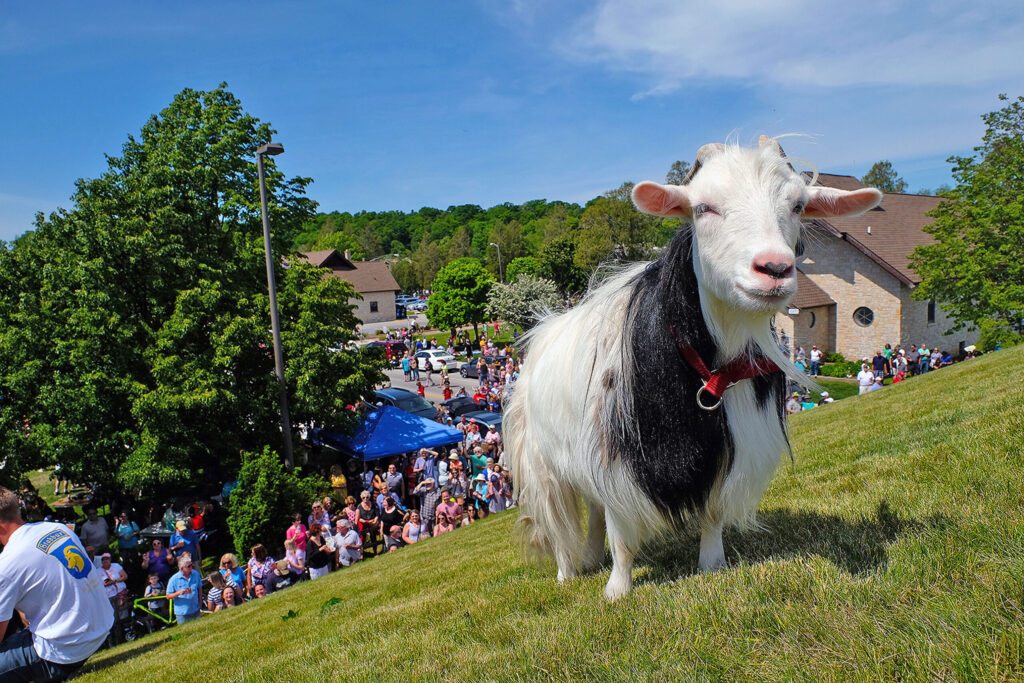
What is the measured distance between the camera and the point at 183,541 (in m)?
11.3

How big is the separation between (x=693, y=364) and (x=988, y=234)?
2387 cm

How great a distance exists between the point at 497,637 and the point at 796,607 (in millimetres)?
1444

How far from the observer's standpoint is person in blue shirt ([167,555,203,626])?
9547 mm

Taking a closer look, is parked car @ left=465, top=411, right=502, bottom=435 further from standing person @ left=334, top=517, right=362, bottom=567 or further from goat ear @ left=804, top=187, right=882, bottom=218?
→ goat ear @ left=804, top=187, right=882, bottom=218

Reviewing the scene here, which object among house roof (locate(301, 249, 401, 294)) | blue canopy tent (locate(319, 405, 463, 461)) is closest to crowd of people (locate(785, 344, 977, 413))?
blue canopy tent (locate(319, 405, 463, 461))

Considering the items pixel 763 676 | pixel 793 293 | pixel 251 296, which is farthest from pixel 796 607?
pixel 251 296

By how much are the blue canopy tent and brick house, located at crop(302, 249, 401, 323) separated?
54283mm

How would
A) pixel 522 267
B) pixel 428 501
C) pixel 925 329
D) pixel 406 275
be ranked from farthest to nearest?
pixel 406 275
pixel 522 267
pixel 925 329
pixel 428 501

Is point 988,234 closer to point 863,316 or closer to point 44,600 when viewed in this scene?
point 863,316

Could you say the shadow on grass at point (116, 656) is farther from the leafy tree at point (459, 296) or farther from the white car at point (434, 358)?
the leafy tree at point (459, 296)

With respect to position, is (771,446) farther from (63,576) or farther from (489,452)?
(489,452)

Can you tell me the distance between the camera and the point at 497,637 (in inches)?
124

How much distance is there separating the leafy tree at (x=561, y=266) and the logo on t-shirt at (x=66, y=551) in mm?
49649

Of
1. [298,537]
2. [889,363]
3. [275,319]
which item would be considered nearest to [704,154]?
[298,537]
